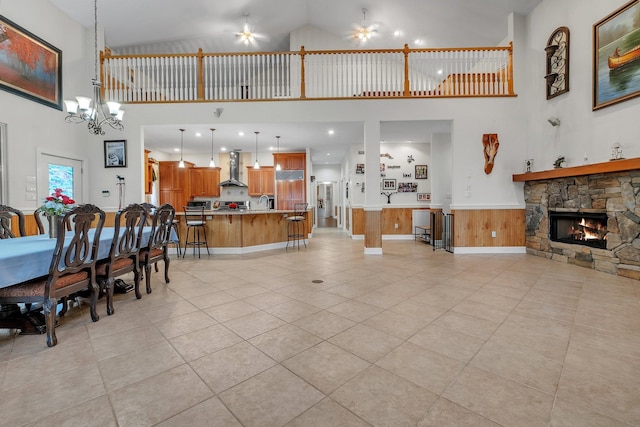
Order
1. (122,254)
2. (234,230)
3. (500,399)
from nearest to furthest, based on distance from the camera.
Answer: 1. (500,399)
2. (122,254)
3. (234,230)

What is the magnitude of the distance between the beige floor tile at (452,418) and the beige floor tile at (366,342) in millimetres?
495

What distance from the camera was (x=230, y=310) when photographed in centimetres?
276

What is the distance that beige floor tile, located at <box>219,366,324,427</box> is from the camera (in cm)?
134

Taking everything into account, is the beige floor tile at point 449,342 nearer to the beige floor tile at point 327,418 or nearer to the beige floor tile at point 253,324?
the beige floor tile at point 327,418

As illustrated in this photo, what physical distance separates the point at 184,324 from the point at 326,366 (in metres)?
1.42

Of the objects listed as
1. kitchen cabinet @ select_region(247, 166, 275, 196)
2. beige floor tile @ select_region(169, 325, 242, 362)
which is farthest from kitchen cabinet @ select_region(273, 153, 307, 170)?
beige floor tile @ select_region(169, 325, 242, 362)

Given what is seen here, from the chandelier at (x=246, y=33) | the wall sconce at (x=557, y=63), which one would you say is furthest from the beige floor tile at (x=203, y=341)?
the chandelier at (x=246, y=33)

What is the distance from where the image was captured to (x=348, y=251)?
20.3 feet

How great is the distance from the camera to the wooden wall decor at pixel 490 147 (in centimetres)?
558

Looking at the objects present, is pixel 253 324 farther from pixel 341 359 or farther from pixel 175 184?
pixel 175 184

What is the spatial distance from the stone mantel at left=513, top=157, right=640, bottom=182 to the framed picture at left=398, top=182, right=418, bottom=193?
293 centimetres

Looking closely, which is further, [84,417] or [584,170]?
[584,170]

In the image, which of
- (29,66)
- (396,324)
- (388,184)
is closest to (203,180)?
(29,66)

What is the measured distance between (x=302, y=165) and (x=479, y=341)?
748 cm
